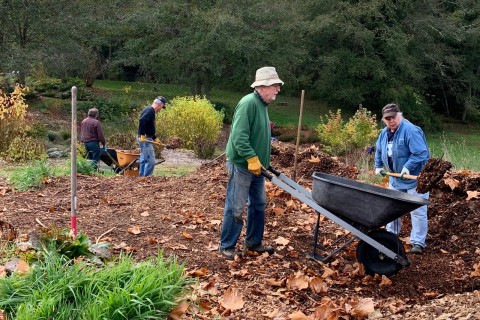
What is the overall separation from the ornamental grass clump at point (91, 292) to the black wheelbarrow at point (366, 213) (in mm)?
1744

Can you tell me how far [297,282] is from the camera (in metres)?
5.20

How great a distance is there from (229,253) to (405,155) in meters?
2.16

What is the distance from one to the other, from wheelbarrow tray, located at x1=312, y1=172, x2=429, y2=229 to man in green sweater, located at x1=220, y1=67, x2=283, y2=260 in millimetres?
603

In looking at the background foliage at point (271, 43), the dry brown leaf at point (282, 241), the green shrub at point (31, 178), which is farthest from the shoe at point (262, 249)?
the background foliage at point (271, 43)

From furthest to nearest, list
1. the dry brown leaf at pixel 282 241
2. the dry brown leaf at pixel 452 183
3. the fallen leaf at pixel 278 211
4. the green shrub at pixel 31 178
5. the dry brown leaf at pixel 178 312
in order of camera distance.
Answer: the green shrub at pixel 31 178 → the dry brown leaf at pixel 452 183 → the fallen leaf at pixel 278 211 → the dry brown leaf at pixel 282 241 → the dry brown leaf at pixel 178 312

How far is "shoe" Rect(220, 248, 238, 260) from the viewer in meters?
5.89

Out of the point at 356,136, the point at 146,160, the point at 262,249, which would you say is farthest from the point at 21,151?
the point at 262,249

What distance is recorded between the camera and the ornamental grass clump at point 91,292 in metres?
3.98

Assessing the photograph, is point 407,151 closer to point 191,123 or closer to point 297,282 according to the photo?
point 297,282

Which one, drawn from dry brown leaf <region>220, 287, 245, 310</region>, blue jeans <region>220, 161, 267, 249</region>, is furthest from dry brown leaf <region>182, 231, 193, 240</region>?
dry brown leaf <region>220, 287, 245, 310</region>

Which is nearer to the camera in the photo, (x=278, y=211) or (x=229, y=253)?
(x=229, y=253)

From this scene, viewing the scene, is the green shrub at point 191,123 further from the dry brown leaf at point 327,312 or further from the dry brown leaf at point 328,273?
the dry brown leaf at point 327,312

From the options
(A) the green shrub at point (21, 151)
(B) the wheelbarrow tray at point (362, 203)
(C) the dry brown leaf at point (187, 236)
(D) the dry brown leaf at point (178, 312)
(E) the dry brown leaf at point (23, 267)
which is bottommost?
(A) the green shrub at point (21, 151)

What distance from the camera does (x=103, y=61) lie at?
36938 millimetres
